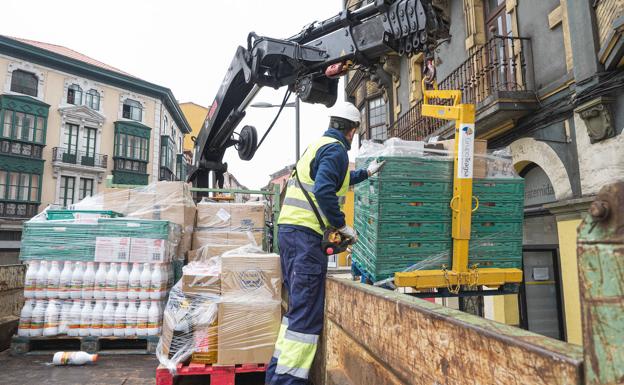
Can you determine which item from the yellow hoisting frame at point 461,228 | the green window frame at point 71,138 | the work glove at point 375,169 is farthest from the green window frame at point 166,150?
the yellow hoisting frame at point 461,228

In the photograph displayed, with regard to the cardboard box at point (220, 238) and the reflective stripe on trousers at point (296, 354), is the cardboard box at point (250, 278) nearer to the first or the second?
the reflective stripe on trousers at point (296, 354)

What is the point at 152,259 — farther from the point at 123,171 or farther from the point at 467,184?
the point at 123,171

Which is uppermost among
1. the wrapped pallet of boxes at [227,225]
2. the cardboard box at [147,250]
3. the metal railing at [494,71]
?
the metal railing at [494,71]

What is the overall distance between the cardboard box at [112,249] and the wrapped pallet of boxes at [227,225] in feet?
5.28

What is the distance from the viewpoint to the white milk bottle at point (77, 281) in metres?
4.28

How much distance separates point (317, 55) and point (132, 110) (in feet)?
92.8

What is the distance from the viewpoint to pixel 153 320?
168 inches

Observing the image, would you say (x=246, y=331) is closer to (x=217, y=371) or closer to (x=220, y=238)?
(x=217, y=371)

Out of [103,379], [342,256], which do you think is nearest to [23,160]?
[342,256]

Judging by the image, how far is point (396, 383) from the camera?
5.59 ft

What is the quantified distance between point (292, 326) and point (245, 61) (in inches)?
175

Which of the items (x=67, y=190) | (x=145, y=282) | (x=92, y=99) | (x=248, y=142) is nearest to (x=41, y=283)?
(x=145, y=282)

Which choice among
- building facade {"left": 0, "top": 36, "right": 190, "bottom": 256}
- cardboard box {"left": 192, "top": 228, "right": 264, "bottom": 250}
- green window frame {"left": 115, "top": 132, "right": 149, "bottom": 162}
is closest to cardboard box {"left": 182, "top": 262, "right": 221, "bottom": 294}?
cardboard box {"left": 192, "top": 228, "right": 264, "bottom": 250}

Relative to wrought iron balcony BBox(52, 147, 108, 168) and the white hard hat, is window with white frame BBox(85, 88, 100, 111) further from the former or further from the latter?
the white hard hat
